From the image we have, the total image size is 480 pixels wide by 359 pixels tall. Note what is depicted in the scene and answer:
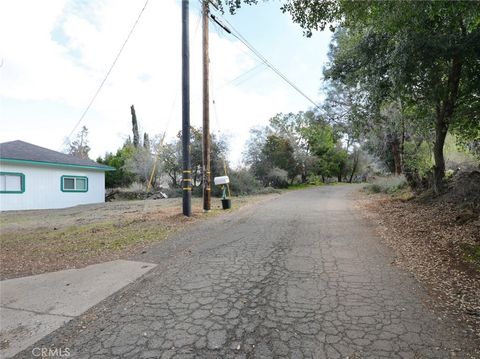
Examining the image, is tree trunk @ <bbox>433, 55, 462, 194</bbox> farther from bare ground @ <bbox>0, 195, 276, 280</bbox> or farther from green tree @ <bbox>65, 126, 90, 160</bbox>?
green tree @ <bbox>65, 126, 90, 160</bbox>

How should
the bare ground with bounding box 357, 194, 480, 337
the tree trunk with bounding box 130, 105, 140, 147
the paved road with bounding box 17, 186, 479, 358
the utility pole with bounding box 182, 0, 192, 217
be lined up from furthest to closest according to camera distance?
the tree trunk with bounding box 130, 105, 140, 147 → the utility pole with bounding box 182, 0, 192, 217 → the bare ground with bounding box 357, 194, 480, 337 → the paved road with bounding box 17, 186, 479, 358

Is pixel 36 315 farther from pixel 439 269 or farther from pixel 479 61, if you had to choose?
pixel 479 61

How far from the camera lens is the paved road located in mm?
2549

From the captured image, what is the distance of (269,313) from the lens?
312 centimetres

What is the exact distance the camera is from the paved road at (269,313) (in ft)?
8.36

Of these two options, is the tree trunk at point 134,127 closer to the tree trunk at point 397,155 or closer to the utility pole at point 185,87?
the utility pole at point 185,87

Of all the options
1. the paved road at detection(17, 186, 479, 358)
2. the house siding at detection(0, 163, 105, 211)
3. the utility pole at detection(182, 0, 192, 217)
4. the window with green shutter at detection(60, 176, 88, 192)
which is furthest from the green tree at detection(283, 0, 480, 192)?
the window with green shutter at detection(60, 176, 88, 192)

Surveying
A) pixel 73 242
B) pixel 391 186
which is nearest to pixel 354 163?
pixel 391 186

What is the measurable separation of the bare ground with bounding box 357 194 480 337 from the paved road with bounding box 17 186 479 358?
0.29 meters

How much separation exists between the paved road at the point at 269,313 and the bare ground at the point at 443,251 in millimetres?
287

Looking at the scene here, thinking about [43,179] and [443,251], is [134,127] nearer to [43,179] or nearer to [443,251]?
[43,179]

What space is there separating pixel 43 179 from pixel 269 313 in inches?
682

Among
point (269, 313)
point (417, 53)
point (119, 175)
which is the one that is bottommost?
point (269, 313)

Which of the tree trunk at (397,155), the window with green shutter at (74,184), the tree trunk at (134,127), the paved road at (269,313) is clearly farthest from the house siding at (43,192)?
the tree trunk at (397,155)
